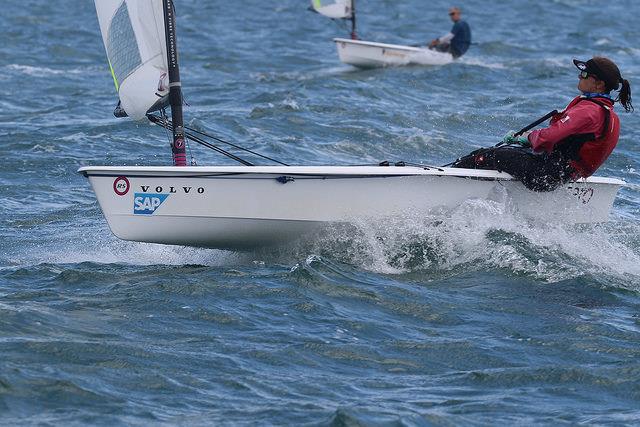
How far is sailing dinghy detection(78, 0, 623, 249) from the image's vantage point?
7062mm

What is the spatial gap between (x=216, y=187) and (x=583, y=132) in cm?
230

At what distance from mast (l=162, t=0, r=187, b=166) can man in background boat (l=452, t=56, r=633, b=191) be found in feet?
5.90

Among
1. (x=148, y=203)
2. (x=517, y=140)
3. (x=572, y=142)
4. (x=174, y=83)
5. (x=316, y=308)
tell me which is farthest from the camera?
(x=517, y=140)

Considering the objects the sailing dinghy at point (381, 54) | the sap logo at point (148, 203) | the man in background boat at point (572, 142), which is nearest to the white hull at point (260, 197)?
the sap logo at point (148, 203)

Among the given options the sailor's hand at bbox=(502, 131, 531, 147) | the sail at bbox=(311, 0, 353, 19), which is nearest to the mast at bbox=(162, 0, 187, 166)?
the sailor's hand at bbox=(502, 131, 531, 147)

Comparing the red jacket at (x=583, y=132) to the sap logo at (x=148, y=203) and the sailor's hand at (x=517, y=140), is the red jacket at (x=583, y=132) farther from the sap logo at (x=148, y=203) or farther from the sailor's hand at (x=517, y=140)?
the sap logo at (x=148, y=203)

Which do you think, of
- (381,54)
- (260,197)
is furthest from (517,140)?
(381,54)

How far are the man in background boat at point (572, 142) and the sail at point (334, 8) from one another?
12547mm

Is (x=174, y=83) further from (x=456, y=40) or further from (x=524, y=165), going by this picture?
(x=456, y=40)

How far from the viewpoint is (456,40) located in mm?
19406

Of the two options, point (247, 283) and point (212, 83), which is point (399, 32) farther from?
point (247, 283)

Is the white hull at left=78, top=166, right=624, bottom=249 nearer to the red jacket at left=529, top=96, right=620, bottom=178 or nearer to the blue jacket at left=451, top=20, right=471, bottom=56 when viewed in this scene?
the red jacket at left=529, top=96, right=620, bottom=178

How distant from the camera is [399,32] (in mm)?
25234

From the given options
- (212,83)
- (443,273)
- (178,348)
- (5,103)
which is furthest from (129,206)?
(212,83)
